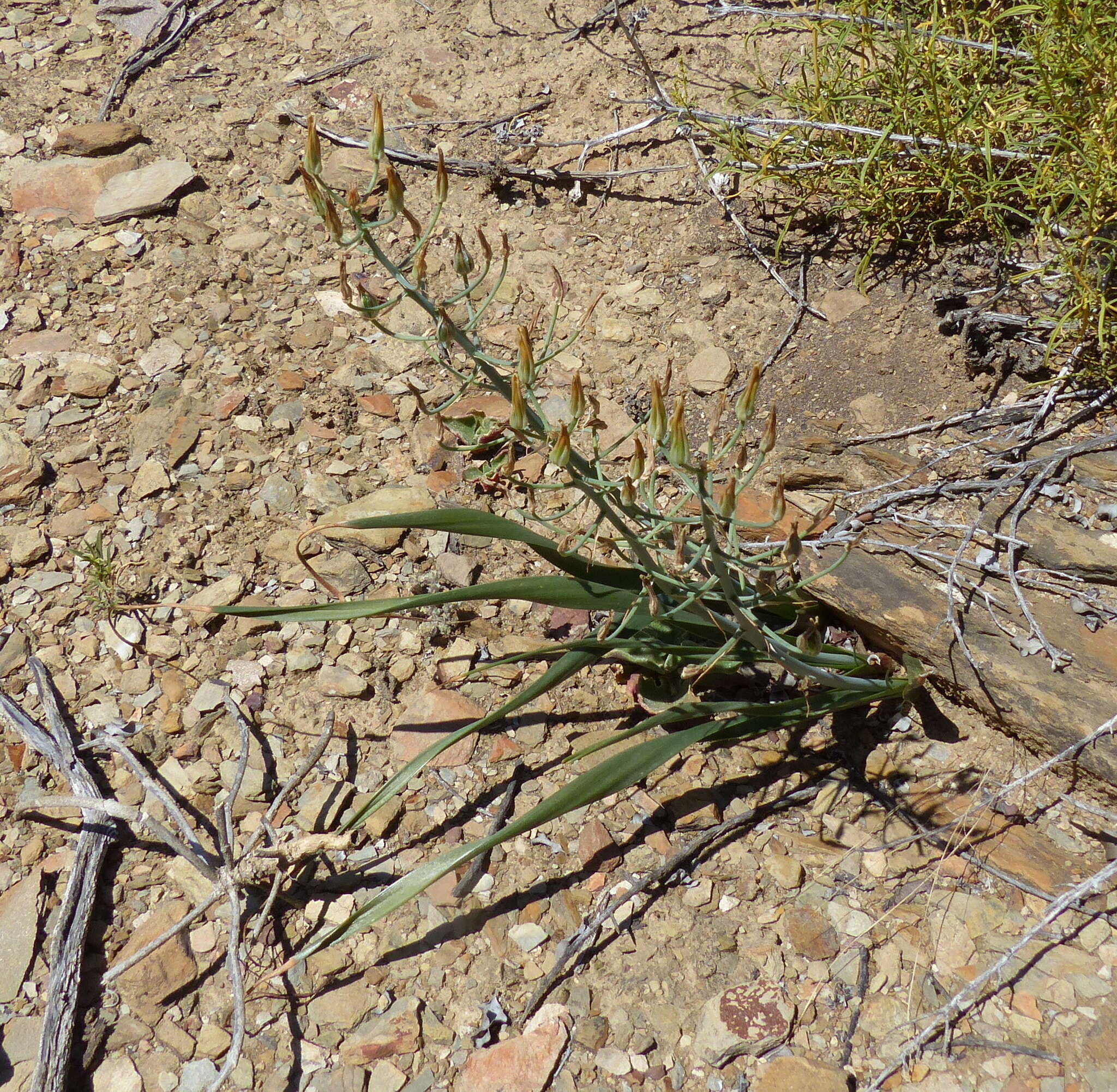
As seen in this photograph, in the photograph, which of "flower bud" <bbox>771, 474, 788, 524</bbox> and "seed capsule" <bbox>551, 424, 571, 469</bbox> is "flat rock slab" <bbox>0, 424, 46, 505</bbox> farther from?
"flower bud" <bbox>771, 474, 788, 524</bbox>

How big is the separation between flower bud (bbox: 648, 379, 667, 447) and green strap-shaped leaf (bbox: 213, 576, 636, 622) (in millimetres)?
461

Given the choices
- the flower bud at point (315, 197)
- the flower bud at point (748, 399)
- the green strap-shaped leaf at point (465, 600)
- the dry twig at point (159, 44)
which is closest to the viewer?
the flower bud at point (315, 197)

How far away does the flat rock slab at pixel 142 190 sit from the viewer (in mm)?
2922

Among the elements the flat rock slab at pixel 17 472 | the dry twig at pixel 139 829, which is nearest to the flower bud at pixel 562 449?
the dry twig at pixel 139 829

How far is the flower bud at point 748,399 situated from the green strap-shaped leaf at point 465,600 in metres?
0.51

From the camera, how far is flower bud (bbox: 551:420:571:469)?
3.62 ft

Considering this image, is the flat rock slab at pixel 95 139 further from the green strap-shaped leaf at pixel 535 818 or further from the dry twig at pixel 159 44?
the green strap-shaped leaf at pixel 535 818

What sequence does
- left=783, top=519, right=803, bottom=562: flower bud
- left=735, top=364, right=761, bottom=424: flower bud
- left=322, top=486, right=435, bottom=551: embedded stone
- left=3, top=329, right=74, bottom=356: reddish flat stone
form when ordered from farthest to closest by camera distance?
1. left=3, top=329, right=74, bottom=356: reddish flat stone
2. left=322, top=486, right=435, bottom=551: embedded stone
3. left=783, top=519, right=803, bottom=562: flower bud
4. left=735, top=364, right=761, bottom=424: flower bud

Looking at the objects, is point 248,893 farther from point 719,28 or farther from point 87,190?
point 719,28

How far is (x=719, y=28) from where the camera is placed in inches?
123

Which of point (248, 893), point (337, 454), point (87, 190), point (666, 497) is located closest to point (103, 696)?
point (248, 893)

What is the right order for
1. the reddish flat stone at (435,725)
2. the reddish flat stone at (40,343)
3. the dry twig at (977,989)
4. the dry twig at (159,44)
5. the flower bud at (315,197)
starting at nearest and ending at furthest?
the flower bud at (315,197) → the dry twig at (977,989) → the reddish flat stone at (435,725) → the reddish flat stone at (40,343) → the dry twig at (159,44)

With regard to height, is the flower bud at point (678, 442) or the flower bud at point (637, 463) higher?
the flower bud at point (678, 442)

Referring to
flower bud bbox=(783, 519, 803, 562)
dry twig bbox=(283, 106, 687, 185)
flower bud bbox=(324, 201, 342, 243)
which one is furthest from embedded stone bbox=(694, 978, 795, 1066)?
dry twig bbox=(283, 106, 687, 185)
